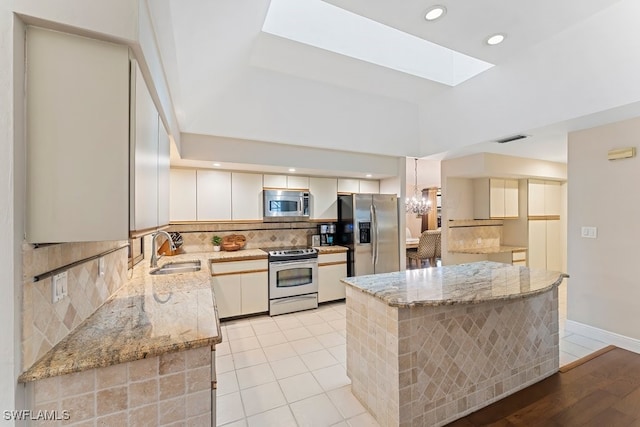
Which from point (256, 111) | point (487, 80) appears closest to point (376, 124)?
point (487, 80)

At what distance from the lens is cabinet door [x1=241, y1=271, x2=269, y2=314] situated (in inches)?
147

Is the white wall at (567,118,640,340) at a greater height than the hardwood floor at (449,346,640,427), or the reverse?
the white wall at (567,118,640,340)

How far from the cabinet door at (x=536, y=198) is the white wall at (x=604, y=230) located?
7.32 feet

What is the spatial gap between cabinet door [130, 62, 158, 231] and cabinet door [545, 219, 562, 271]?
6.91 meters

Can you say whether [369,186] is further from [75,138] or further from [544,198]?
[75,138]

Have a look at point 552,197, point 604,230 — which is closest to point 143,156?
point 604,230

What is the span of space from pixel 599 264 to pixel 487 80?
2485 mm

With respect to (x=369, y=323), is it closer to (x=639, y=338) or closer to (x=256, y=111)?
(x=256, y=111)

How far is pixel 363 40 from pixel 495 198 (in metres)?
3.92

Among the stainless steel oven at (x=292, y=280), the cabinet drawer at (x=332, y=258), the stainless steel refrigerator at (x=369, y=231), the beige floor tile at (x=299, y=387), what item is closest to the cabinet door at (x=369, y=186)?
the stainless steel refrigerator at (x=369, y=231)

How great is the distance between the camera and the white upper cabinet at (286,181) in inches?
165

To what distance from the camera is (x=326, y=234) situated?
475 centimetres

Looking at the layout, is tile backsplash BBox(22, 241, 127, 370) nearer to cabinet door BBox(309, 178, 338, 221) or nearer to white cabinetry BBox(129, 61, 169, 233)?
white cabinetry BBox(129, 61, 169, 233)

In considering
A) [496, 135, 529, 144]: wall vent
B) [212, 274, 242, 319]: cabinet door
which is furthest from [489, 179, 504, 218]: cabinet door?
[212, 274, 242, 319]: cabinet door
